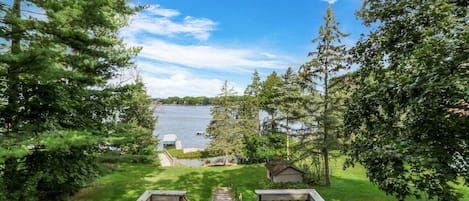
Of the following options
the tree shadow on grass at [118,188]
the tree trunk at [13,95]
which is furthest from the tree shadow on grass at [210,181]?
the tree trunk at [13,95]

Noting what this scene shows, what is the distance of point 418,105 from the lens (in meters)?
4.18

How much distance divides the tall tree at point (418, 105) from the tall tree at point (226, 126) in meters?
21.1

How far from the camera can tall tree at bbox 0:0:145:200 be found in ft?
18.9

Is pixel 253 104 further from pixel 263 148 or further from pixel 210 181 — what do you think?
pixel 210 181

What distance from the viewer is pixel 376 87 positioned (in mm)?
5508

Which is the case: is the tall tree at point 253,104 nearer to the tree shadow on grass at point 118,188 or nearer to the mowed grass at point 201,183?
the mowed grass at point 201,183

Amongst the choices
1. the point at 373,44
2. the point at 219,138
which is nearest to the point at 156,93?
the point at 219,138

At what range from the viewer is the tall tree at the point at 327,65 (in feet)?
52.2

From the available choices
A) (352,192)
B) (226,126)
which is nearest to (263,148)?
(226,126)

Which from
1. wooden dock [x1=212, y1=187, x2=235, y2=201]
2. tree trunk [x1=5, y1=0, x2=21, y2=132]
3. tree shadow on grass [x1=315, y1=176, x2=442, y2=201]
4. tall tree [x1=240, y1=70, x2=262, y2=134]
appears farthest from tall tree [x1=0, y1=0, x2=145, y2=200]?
tall tree [x1=240, y1=70, x2=262, y2=134]

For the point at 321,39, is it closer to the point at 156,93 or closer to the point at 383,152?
the point at 383,152

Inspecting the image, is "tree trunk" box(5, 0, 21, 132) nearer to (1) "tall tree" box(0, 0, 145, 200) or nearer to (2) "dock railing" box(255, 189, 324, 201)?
(1) "tall tree" box(0, 0, 145, 200)

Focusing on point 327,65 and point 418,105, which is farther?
point 327,65

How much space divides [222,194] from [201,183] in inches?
115
